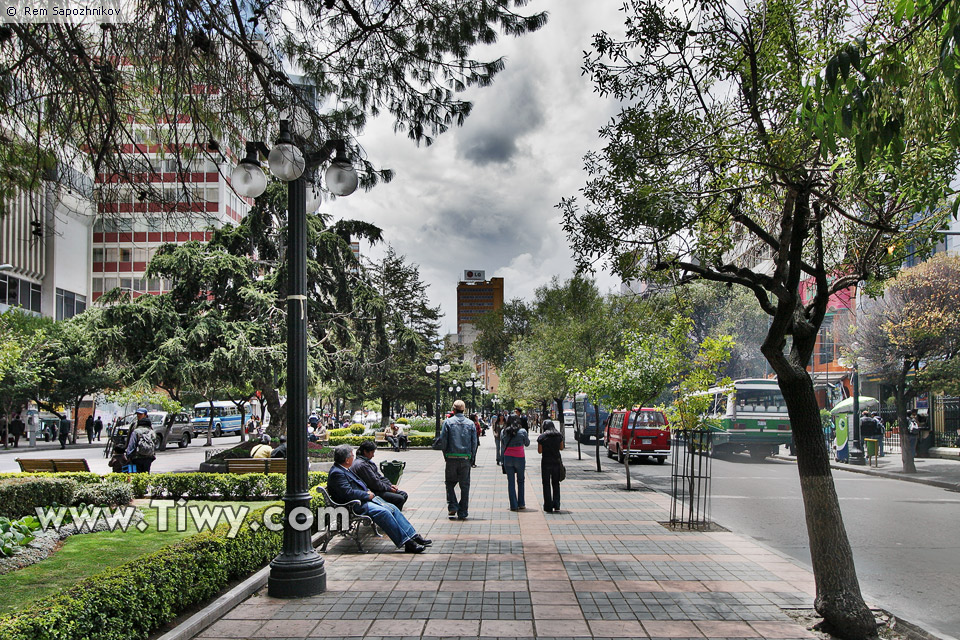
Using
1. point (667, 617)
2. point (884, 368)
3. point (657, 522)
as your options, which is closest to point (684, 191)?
point (667, 617)

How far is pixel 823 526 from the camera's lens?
19.3ft

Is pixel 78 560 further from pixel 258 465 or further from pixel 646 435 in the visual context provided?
pixel 646 435

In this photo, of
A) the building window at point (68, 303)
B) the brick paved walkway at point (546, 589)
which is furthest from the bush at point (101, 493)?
the building window at point (68, 303)

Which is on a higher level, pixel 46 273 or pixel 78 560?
pixel 46 273

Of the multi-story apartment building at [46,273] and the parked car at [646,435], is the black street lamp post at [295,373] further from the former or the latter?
the multi-story apartment building at [46,273]

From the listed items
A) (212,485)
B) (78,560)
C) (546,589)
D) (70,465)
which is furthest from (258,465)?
(546,589)

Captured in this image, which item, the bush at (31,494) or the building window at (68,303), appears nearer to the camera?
the bush at (31,494)

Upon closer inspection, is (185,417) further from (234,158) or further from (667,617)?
(667,617)

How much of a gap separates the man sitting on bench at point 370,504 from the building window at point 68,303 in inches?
1845

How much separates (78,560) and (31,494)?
4.56 meters

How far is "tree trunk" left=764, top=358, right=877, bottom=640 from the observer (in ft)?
18.1

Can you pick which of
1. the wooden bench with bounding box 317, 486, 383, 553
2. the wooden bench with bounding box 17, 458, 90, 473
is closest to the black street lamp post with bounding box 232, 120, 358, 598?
the wooden bench with bounding box 317, 486, 383, 553

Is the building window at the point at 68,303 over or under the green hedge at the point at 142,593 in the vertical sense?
over

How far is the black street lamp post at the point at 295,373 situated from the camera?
6520 mm
